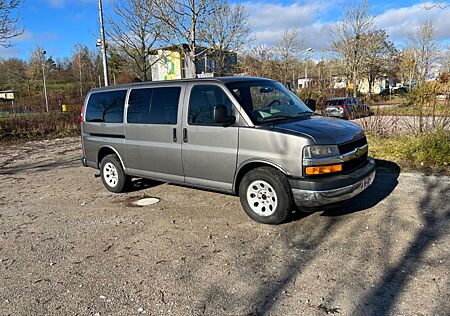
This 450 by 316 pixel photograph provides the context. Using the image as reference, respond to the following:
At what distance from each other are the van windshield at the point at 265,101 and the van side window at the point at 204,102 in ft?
0.58

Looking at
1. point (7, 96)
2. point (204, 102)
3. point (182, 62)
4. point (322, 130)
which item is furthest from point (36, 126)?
point (7, 96)

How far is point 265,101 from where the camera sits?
4727 millimetres

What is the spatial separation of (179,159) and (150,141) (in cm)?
68

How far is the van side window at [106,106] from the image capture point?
19.1ft

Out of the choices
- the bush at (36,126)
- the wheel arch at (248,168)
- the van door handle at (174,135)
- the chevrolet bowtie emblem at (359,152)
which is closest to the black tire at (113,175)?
the van door handle at (174,135)

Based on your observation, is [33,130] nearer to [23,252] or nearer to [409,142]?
[23,252]

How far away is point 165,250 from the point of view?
3795 millimetres

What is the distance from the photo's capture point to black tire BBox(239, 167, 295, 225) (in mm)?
4043

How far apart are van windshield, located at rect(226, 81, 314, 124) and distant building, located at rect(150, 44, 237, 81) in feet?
17.9

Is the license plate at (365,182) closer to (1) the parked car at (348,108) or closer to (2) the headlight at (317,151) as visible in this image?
(2) the headlight at (317,151)

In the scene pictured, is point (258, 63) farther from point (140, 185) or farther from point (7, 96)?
point (7, 96)

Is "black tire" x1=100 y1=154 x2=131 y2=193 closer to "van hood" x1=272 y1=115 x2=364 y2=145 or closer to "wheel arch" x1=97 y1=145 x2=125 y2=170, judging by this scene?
"wheel arch" x1=97 y1=145 x2=125 y2=170

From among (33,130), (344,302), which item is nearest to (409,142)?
(344,302)

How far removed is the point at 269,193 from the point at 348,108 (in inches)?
299
